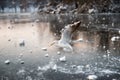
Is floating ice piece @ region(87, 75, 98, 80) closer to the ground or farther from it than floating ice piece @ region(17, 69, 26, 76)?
farther from it

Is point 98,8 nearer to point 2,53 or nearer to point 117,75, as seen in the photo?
point 2,53

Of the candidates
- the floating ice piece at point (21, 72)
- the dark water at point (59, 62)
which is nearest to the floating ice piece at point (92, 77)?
the dark water at point (59, 62)

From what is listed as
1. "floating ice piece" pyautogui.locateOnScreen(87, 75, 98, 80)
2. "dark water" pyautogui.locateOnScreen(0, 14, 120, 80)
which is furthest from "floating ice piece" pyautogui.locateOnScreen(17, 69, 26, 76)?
"floating ice piece" pyautogui.locateOnScreen(87, 75, 98, 80)

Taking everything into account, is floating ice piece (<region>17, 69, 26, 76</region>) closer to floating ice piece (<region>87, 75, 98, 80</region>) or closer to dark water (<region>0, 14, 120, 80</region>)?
dark water (<region>0, 14, 120, 80</region>)

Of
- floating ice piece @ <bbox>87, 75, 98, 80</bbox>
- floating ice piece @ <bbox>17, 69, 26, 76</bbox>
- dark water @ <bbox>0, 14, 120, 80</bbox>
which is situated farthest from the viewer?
floating ice piece @ <bbox>17, 69, 26, 76</bbox>

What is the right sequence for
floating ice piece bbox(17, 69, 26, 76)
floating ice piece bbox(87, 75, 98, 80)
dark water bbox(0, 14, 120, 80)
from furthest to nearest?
1. floating ice piece bbox(17, 69, 26, 76)
2. dark water bbox(0, 14, 120, 80)
3. floating ice piece bbox(87, 75, 98, 80)

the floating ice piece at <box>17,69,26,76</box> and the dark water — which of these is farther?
the floating ice piece at <box>17,69,26,76</box>

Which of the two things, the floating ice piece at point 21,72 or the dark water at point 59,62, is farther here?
the floating ice piece at point 21,72

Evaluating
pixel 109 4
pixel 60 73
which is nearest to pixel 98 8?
pixel 109 4

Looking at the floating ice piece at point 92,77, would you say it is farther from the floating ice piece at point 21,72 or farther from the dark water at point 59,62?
the floating ice piece at point 21,72

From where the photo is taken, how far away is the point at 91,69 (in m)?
9.50

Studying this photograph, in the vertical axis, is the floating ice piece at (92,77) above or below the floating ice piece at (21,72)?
above

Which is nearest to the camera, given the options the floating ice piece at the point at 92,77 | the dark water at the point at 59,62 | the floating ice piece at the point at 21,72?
the floating ice piece at the point at 92,77

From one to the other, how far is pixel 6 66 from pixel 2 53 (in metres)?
2.46
